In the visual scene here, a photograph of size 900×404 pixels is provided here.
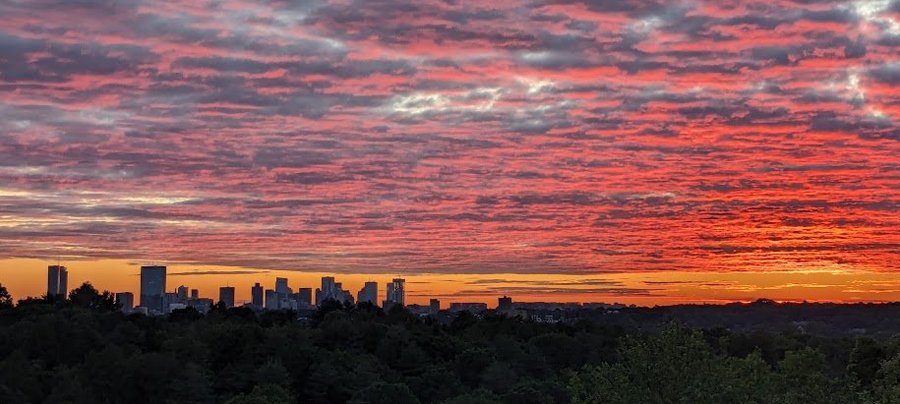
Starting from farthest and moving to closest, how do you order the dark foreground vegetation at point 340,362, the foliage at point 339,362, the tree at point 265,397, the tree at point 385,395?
the tree at point 385,395 → the tree at point 265,397 → the foliage at point 339,362 → the dark foreground vegetation at point 340,362

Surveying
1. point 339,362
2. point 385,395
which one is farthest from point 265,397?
point 339,362

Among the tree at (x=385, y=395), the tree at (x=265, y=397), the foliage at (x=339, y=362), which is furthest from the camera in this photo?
the tree at (x=385, y=395)

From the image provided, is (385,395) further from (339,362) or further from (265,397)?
(339,362)

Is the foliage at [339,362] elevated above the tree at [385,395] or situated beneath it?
elevated above

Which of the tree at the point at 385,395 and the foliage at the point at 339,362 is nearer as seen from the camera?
the foliage at the point at 339,362

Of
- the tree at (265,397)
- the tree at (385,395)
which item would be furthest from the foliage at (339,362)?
the tree at (265,397)

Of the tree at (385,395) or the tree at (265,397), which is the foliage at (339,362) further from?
the tree at (265,397)

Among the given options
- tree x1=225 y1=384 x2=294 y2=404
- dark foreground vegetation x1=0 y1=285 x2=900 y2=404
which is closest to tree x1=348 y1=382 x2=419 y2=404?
dark foreground vegetation x1=0 y1=285 x2=900 y2=404

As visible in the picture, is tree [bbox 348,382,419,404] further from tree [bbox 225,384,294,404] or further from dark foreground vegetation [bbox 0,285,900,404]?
tree [bbox 225,384,294,404]

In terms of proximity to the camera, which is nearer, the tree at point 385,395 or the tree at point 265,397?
the tree at point 265,397
